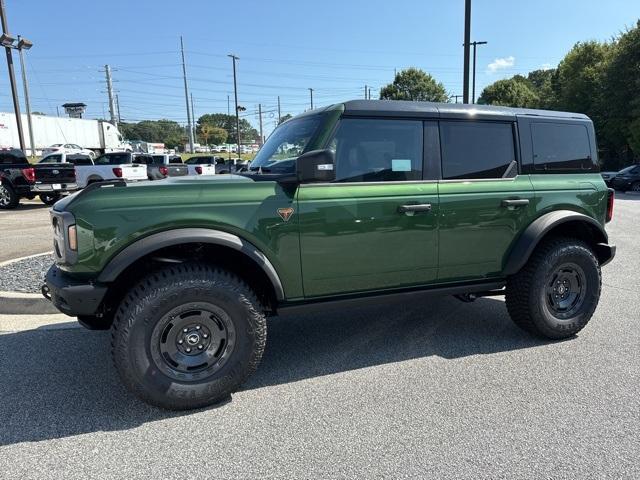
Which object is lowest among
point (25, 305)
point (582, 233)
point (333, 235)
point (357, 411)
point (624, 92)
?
point (357, 411)

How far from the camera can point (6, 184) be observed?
14.5 metres

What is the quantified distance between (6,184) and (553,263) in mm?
15727

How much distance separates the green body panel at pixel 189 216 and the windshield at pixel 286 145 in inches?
16.3

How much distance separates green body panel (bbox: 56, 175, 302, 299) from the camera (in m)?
2.93

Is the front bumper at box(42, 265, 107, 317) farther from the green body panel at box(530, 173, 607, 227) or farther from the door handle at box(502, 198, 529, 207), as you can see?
the green body panel at box(530, 173, 607, 227)

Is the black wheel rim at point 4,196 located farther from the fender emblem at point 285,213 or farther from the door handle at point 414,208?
the door handle at point 414,208

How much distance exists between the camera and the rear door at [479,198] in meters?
3.79

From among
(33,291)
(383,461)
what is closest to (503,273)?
(383,461)

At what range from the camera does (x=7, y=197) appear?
14688mm

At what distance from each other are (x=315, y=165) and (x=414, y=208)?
35.9 inches

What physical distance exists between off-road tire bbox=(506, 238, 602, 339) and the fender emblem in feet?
7.14

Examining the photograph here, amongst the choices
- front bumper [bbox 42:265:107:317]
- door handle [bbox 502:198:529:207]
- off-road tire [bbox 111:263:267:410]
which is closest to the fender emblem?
off-road tire [bbox 111:263:267:410]

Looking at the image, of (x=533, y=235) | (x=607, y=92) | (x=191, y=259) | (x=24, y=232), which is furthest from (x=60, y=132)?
(x=533, y=235)

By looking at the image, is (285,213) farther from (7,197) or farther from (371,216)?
(7,197)
